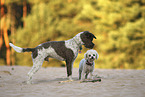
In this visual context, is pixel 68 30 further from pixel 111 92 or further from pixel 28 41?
pixel 111 92

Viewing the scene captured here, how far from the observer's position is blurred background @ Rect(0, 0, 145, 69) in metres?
29.1

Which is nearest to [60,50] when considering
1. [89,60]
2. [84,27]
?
[89,60]

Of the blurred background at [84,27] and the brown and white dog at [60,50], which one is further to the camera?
the blurred background at [84,27]

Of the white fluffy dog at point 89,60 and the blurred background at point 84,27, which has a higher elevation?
the blurred background at point 84,27

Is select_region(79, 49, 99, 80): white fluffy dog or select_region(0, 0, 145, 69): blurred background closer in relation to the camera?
select_region(79, 49, 99, 80): white fluffy dog

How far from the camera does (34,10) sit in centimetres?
3238

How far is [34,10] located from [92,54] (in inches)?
999

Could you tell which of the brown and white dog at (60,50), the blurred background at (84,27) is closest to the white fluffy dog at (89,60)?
the brown and white dog at (60,50)

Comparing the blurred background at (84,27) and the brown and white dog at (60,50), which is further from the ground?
the blurred background at (84,27)

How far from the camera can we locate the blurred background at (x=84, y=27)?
2906cm

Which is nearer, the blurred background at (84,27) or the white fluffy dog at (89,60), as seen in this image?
the white fluffy dog at (89,60)

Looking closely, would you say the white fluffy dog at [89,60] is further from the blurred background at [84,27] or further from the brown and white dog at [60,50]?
the blurred background at [84,27]

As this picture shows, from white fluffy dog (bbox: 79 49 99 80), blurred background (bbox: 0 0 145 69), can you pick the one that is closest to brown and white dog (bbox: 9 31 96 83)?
white fluffy dog (bbox: 79 49 99 80)

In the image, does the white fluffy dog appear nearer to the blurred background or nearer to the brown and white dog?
the brown and white dog
